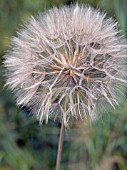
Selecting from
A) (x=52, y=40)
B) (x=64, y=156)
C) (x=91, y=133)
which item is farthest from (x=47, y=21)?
(x=64, y=156)

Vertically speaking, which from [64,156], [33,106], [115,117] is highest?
[33,106]

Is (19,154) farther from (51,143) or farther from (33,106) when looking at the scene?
(33,106)

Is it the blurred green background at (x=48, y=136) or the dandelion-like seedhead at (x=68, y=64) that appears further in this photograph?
the blurred green background at (x=48, y=136)

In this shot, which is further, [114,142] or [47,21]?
[114,142]

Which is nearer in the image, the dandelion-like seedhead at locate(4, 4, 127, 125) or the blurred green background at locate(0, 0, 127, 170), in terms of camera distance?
the dandelion-like seedhead at locate(4, 4, 127, 125)
